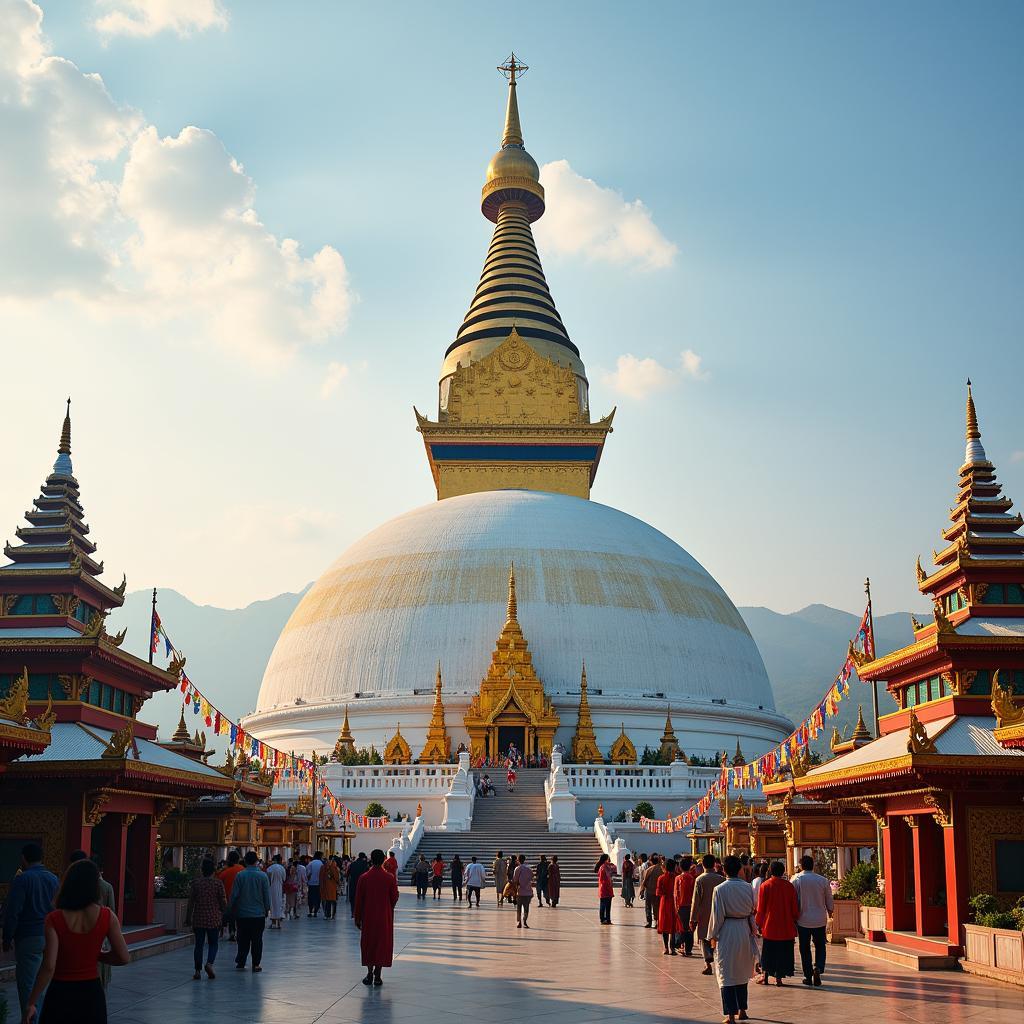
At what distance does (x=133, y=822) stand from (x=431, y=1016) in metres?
13.3

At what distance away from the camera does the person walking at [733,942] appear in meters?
14.2

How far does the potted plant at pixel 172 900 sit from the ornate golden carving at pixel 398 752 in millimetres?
28315

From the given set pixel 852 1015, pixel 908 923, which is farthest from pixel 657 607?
pixel 852 1015

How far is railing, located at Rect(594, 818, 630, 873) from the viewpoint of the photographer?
3712 cm

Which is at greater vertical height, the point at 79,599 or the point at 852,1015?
the point at 79,599

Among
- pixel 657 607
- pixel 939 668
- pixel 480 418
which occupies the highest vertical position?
pixel 480 418

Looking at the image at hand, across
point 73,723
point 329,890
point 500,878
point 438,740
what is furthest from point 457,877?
point 438,740

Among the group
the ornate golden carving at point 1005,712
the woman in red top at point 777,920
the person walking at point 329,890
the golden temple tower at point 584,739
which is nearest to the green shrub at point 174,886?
the person walking at point 329,890

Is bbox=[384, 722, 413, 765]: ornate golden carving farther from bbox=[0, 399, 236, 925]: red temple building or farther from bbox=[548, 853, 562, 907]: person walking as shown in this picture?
bbox=[0, 399, 236, 925]: red temple building

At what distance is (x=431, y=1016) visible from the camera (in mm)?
14805

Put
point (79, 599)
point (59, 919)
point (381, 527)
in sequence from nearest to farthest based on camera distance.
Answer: point (59, 919) → point (79, 599) → point (381, 527)

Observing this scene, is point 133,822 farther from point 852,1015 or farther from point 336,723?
point 336,723

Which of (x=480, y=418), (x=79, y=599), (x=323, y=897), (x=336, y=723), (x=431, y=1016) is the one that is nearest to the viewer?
(x=431, y=1016)

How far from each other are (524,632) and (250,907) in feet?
133
